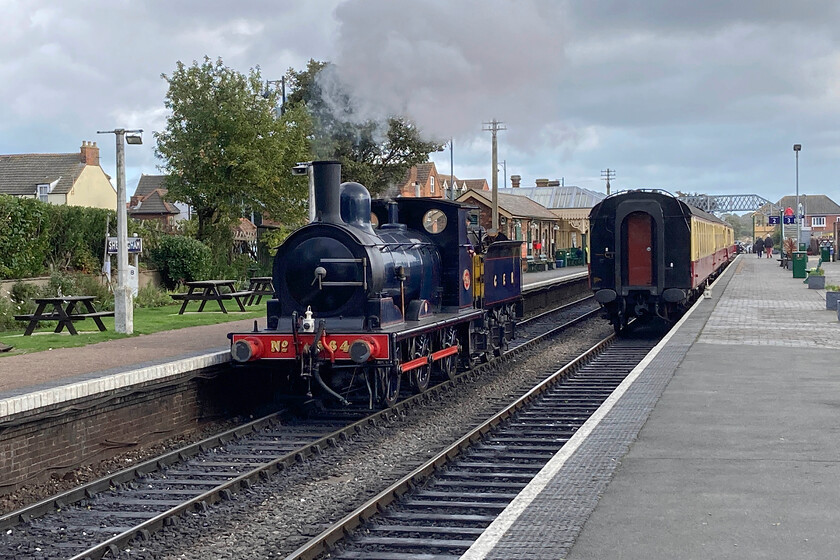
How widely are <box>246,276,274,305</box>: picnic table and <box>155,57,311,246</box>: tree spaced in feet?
8.35

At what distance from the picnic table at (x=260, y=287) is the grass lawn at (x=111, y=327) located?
0.74 m

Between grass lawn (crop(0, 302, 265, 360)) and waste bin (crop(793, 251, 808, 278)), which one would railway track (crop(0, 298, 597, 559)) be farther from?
waste bin (crop(793, 251, 808, 278))

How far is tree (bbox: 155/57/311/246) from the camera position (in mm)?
28719

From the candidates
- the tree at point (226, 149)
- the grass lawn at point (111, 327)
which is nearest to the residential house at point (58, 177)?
the tree at point (226, 149)

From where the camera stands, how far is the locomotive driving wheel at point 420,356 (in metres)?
12.4

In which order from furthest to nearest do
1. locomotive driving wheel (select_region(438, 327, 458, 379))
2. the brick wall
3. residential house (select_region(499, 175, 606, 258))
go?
1. residential house (select_region(499, 175, 606, 258))
2. locomotive driving wheel (select_region(438, 327, 458, 379))
3. the brick wall

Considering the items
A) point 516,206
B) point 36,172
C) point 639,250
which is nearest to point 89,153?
point 36,172

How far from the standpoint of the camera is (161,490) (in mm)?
8688

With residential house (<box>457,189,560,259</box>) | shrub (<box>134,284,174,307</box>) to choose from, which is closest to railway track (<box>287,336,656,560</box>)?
shrub (<box>134,284,174,307</box>)

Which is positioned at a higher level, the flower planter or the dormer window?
the dormer window

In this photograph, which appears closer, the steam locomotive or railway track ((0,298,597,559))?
railway track ((0,298,597,559))

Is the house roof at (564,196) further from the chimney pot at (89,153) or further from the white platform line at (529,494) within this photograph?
the white platform line at (529,494)

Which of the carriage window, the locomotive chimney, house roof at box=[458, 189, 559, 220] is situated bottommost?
the carriage window

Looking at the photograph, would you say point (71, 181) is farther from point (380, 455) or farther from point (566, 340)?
point (380, 455)
